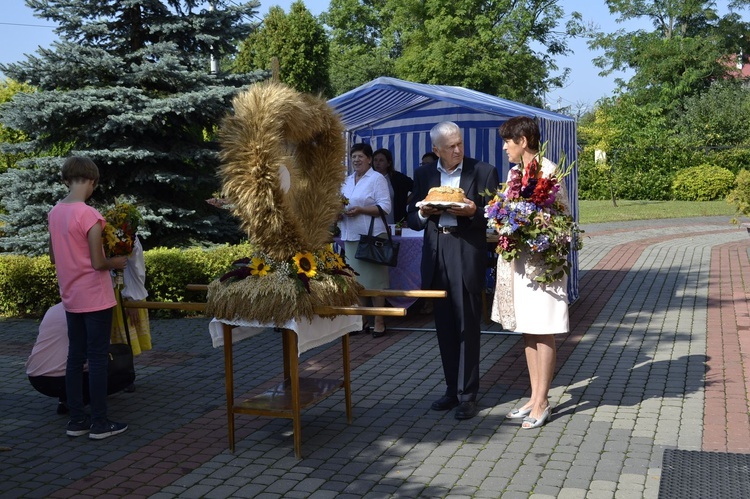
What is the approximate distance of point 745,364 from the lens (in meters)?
7.31

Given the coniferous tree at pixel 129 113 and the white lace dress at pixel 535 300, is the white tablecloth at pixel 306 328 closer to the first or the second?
the white lace dress at pixel 535 300

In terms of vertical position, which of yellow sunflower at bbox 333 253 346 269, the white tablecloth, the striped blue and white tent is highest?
the striped blue and white tent

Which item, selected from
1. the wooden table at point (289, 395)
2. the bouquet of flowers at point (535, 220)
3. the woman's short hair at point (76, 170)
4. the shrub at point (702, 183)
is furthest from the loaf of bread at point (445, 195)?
the shrub at point (702, 183)

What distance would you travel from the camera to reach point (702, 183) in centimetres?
3162

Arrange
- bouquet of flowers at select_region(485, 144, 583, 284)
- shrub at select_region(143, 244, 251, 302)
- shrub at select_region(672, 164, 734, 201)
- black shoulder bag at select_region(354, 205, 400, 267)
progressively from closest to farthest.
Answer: bouquet of flowers at select_region(485, 144, 583, 284), black shoulder bag at select_region(354, 205, 400, 267), shrub at select_region(143, 244, 251, 302), shrub at select_region(672, 164, 734, 201)

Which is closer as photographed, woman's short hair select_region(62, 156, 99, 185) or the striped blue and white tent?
woman's short hair select_region(62, 156, 99, 185)

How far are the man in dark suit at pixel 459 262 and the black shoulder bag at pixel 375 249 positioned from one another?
8.33 feet

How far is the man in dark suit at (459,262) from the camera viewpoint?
5910 mm

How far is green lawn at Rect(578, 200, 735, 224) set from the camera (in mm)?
24688

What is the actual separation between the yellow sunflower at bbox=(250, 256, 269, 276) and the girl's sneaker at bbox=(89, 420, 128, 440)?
1576 millimetres

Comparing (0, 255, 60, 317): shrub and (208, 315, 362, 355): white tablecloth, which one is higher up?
(208, 315, 362, 355): white tablecloth

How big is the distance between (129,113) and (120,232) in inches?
213

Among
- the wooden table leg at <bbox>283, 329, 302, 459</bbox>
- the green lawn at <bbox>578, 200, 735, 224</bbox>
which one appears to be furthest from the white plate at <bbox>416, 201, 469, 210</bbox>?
the green lawn at <bbox>578, 200, 735, 224</bbox>

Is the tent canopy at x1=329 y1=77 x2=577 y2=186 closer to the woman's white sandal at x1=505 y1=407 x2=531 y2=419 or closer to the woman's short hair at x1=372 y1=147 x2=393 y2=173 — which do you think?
the woman's short hair at x1=372 y1=147 x2=393 y2=173
